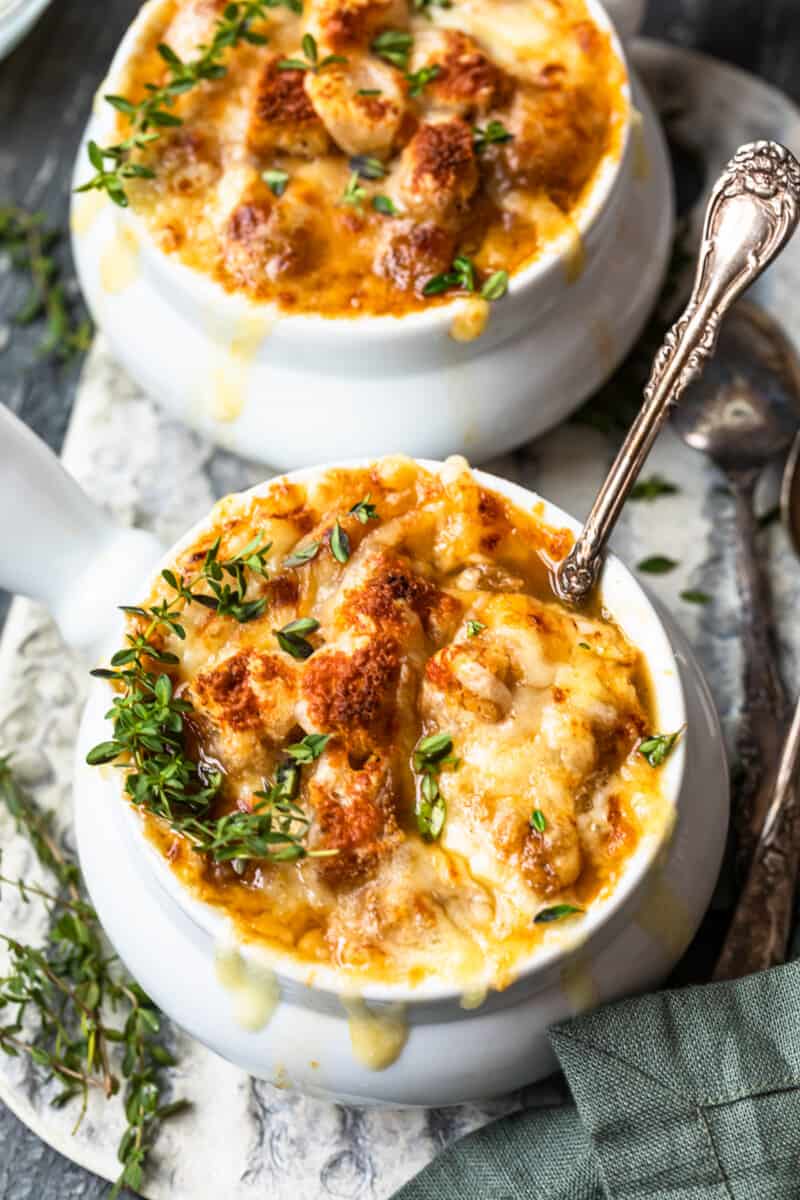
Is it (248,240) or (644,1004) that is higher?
(248,240)

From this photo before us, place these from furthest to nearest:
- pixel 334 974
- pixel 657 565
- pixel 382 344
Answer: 1. pixel 657 565
2. pixel 382 344
3. pixel 334 974

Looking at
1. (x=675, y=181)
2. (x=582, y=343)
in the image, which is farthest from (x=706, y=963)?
(x=675, y=181)

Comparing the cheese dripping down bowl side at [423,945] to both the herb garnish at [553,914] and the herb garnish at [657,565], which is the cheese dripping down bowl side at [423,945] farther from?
the herb garnish at [657,565]

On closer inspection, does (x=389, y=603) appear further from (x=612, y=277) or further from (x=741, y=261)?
(x=612, y=277)

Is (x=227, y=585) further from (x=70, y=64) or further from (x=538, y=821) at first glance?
(x=70, y=64)

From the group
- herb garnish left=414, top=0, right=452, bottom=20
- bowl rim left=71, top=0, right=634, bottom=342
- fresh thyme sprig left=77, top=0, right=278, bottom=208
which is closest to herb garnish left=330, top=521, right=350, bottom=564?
bowl rim left=71, top=0, right=634, bottom=342

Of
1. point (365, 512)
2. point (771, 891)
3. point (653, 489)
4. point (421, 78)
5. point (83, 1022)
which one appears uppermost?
point (421, 78)

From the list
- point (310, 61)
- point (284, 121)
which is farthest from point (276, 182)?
point (310, 61)
